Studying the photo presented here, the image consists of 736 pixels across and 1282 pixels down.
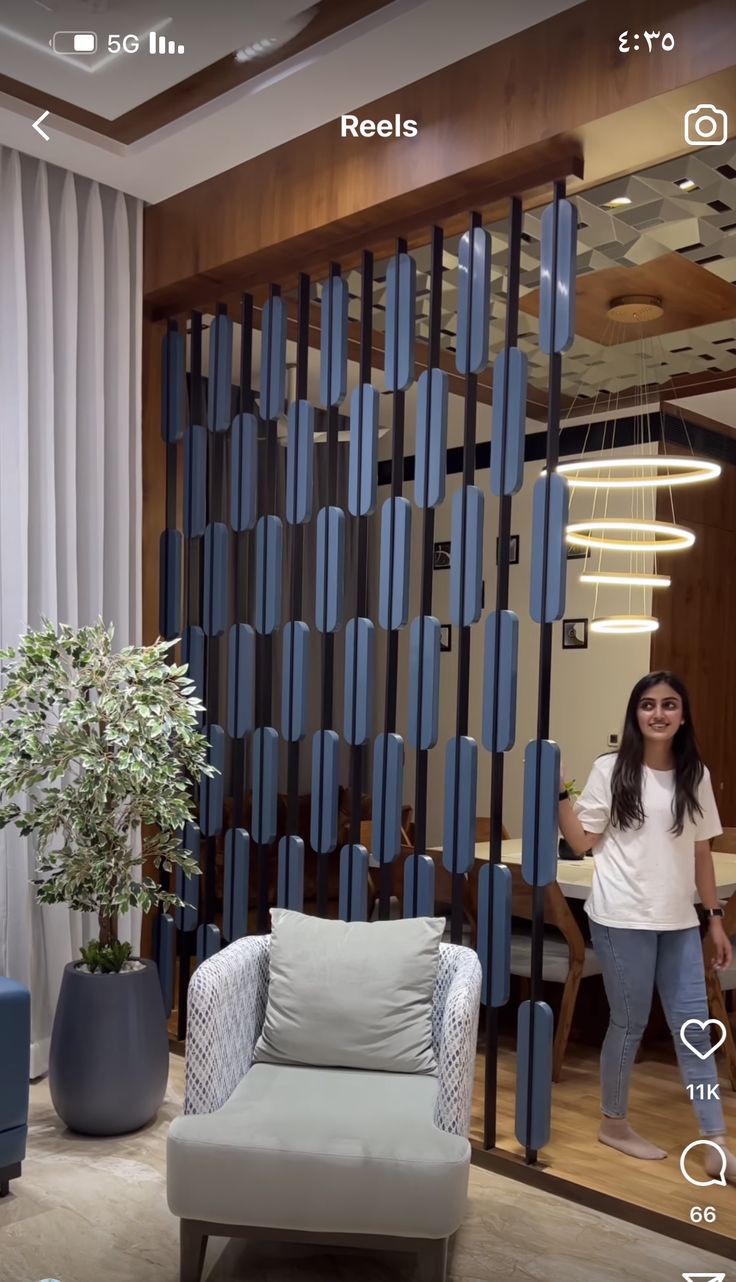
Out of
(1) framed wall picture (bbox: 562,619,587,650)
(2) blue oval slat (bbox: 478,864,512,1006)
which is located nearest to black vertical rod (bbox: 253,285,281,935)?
(2) blue oval slat (bbox: 478,864,512,1006)

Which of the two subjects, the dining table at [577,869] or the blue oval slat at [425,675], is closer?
the blue oval slat at [425,675]

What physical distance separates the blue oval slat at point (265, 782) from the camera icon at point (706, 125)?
225 centimetres

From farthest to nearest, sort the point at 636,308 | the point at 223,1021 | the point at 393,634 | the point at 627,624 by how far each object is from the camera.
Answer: the point at 627,624
the point at 636,308
the point at 393,634
the point at 223,1021

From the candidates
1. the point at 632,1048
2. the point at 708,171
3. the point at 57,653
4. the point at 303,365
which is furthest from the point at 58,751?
the point at 708,171

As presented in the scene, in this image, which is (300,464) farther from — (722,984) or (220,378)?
(722,984)

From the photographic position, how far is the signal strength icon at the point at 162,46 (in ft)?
10.0

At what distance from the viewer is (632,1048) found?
10.6 feet

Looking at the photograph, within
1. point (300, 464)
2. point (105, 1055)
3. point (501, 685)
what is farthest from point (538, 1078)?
point (300, 464)

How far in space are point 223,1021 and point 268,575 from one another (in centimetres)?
174

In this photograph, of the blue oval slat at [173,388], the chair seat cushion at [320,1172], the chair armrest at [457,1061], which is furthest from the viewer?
the blue oval slat at [173,388]

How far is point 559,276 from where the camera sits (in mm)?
3088

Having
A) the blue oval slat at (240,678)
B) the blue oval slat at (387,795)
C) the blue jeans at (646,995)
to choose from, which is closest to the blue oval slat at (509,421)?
the blue oval slat at (387,795)

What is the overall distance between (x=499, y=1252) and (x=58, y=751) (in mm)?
1801

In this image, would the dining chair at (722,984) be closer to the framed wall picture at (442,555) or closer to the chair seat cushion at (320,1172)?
the chair seat cushion at (320,1172)
